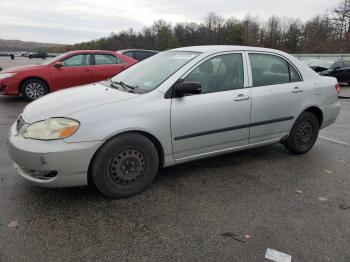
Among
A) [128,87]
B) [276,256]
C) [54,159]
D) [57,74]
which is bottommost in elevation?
[276,256]

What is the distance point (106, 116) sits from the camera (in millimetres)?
3236

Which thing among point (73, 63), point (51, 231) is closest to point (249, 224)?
point (51, 231)

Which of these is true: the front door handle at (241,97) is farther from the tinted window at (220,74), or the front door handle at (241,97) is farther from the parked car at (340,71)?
the parked car at (340,71)

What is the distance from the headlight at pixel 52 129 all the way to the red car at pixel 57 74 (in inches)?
239

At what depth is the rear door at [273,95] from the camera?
4281 mm

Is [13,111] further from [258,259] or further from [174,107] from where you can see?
[258,259]

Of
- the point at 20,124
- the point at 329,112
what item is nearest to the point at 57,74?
the point at 20,124

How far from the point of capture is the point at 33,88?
28.9 ft

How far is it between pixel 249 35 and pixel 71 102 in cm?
7330

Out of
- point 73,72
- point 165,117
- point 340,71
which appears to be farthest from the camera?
point 340,71

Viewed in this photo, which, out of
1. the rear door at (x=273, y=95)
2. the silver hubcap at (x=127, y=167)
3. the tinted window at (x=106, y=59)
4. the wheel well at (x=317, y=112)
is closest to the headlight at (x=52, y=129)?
the silver hubcap at (x=127, y=167)

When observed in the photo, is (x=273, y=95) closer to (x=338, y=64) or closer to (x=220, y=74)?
(x=220, y=74)

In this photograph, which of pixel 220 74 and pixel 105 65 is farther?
pixel 105 65

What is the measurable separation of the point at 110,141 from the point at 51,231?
956mm
